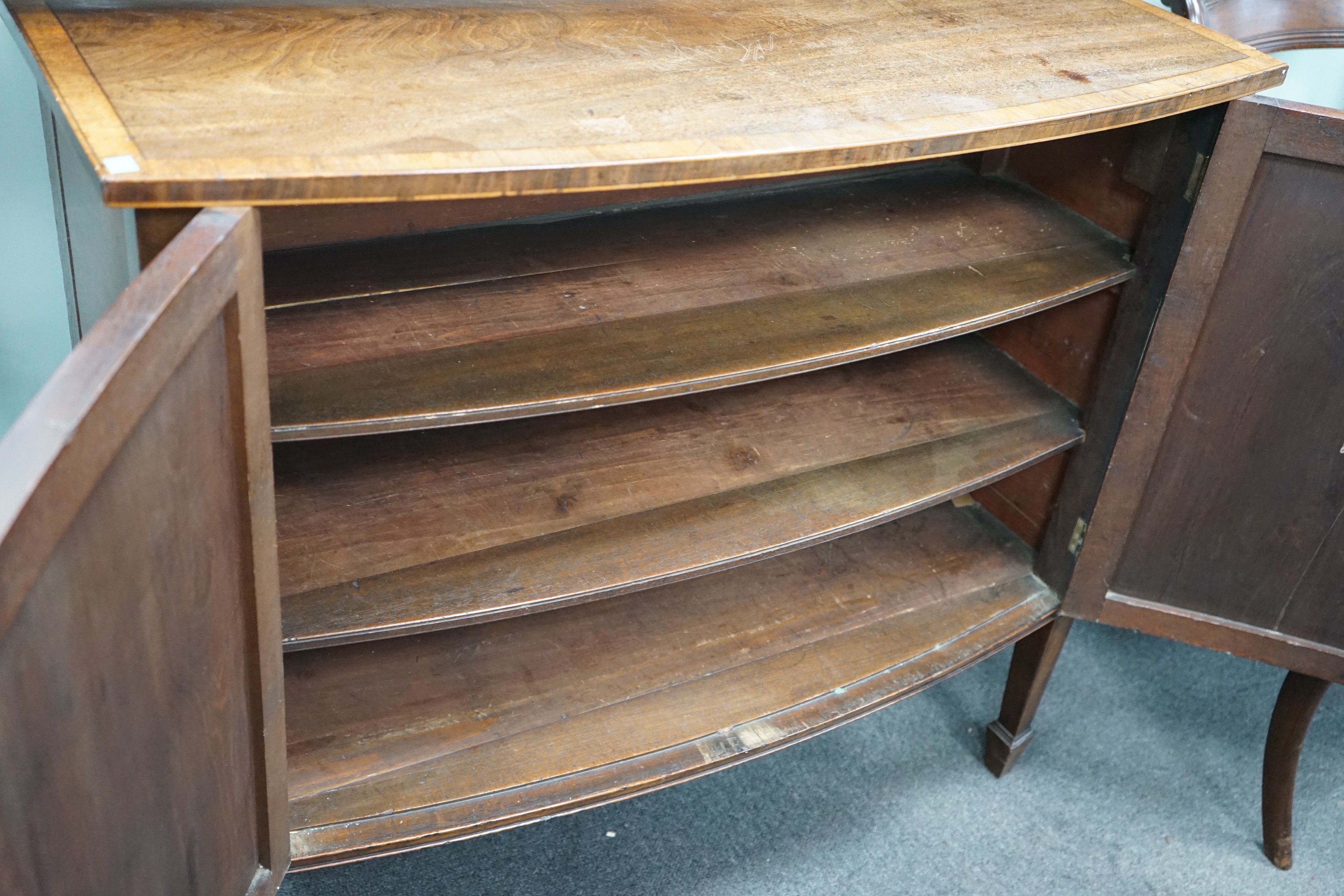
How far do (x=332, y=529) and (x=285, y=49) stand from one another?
1.18 ft

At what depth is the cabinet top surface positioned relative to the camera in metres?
0.68

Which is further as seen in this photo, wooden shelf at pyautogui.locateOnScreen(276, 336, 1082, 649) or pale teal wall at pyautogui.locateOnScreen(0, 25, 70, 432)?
pale teal wall at pyautogui.locateOnScreen(0, 25, 70, 432)

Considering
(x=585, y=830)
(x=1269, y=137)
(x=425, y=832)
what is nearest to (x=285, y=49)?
(x=425, y=832)

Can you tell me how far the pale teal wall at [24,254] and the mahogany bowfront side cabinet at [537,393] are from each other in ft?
0.50

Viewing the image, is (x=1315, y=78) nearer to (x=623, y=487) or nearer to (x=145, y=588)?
(x=623, y=487)

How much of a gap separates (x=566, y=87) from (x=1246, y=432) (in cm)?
75

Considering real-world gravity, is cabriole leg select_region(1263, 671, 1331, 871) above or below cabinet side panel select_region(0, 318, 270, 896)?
below

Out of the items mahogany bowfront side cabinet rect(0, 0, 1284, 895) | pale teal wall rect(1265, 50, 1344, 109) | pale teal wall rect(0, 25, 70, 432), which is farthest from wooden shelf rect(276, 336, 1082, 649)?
pale teal wall rect(1265, 50, 1344, 109)

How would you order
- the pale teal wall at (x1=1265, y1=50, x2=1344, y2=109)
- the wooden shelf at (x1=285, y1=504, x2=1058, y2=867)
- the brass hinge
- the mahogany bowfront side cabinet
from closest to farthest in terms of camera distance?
1. the mahogany bowfront side cabinet
2. the wooden shelf at (x1=285, y1=504, x2=1058, y2=867)
3. the brass hinge
4. the pale teal wall at (x1=1265, y1=50, x2=1344, y2=109)

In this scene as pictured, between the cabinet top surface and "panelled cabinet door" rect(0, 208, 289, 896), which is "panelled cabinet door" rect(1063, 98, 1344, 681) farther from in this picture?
"panelled cabinet door" rect(0, 208, 289, 896)

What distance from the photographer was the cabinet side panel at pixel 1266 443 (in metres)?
1.06

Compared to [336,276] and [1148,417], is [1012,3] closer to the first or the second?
[1148,417]

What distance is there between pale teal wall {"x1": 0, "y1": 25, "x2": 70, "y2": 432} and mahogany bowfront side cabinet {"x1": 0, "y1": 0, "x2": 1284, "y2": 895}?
153 millimetres

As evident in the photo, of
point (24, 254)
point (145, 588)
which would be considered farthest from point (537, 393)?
point (24, 254)
